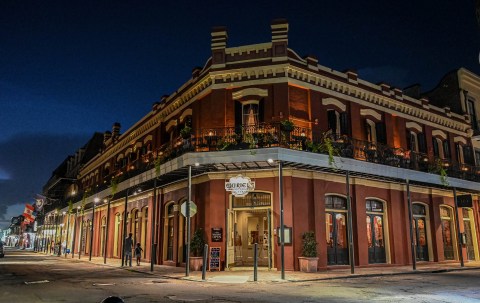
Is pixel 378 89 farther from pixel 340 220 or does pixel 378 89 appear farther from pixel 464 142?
pixel 464 142

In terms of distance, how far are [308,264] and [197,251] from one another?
4357mm

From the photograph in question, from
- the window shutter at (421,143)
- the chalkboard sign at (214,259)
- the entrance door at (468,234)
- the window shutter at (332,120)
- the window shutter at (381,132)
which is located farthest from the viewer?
the entrance door at (468,234)

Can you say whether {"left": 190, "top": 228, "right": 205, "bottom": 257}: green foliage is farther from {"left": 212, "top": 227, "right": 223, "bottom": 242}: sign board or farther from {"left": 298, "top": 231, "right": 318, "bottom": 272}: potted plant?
{"left": 298, "top": 231, "right": 318, "bottom": 272}: potted plant

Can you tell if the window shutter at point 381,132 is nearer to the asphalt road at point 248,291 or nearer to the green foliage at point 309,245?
the green foliage at point 309,245

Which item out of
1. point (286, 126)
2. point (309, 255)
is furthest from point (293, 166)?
point (309, 255)

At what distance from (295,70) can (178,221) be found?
910cm

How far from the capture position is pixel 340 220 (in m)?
17.2

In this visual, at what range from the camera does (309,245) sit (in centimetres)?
1468

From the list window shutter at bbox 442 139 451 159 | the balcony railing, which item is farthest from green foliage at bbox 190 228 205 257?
window shutter at bbox 442 139 451 159

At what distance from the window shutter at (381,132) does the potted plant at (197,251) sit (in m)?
10.2

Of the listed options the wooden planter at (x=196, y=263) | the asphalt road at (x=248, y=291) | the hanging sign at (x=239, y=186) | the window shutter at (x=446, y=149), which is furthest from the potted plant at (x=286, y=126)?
the window shutter at (x=446, y=149)

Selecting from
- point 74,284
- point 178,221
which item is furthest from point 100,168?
point 74,284

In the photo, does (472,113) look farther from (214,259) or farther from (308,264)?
(214,259)

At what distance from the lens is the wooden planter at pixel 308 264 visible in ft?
47.8
